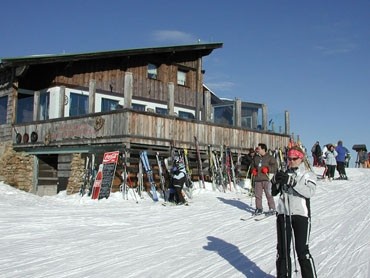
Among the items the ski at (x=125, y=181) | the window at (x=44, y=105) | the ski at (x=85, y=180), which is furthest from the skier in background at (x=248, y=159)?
the window at (x=44, y=105)

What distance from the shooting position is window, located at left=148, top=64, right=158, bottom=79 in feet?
77.8

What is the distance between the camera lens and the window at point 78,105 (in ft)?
60.0

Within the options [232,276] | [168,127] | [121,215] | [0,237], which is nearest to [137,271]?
[232,276]

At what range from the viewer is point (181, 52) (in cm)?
2548

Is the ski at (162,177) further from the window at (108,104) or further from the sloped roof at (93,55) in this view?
the sloped roof at (93,55)

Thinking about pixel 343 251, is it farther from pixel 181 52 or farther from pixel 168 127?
pixel 181 52

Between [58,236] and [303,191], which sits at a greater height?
[303,191]

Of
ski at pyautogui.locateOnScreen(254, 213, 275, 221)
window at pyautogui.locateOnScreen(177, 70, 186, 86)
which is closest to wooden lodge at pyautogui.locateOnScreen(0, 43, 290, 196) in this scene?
window at pyautogui.locateOnScreen(177, 70, 186, 86)

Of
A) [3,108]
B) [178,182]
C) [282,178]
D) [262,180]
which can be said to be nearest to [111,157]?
[178,182]

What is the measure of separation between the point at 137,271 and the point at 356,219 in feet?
22.2

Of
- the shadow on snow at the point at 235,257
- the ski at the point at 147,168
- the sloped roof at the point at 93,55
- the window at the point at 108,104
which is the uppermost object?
the sloped roof at the point at 93,55

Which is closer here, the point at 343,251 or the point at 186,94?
the point at 343,251

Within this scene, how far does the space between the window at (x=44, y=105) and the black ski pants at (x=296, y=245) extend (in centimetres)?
1629

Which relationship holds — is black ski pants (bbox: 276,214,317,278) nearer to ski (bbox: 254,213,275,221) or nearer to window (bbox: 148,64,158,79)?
ski (bbox: 254,213,275,221)
